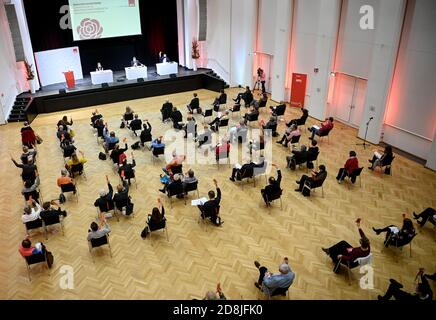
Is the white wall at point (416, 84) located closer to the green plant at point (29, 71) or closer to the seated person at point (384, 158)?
the seated person at point (384, 158)

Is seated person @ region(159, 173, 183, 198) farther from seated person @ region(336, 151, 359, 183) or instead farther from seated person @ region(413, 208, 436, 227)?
seated person @ region(413, 208, 436, 227)

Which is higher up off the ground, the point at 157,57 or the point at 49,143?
the point at 157,57

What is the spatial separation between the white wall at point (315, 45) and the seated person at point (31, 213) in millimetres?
11826

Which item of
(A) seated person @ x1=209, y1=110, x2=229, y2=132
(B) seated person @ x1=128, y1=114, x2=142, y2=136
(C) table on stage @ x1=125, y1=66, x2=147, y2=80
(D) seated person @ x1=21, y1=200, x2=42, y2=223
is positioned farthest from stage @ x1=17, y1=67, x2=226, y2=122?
(D) seated person @ x1=21, y1=200, x2=42, y2=223

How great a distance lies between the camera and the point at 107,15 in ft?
64.6

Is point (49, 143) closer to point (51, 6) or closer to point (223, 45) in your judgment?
point (51, 6)

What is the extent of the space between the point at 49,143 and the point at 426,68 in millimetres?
13465

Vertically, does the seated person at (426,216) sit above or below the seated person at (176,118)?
below

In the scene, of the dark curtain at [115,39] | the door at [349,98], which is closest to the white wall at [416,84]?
the door at [349,98]

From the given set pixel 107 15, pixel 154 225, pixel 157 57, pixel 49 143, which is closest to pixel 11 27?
pixel 107 15

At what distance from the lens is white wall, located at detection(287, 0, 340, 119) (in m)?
15.1

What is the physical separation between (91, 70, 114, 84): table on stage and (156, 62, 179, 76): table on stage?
2557 mm

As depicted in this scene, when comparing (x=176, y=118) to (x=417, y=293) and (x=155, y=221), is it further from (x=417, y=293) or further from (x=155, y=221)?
(x=417, y=293)

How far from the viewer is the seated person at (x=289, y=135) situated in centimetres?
1330
